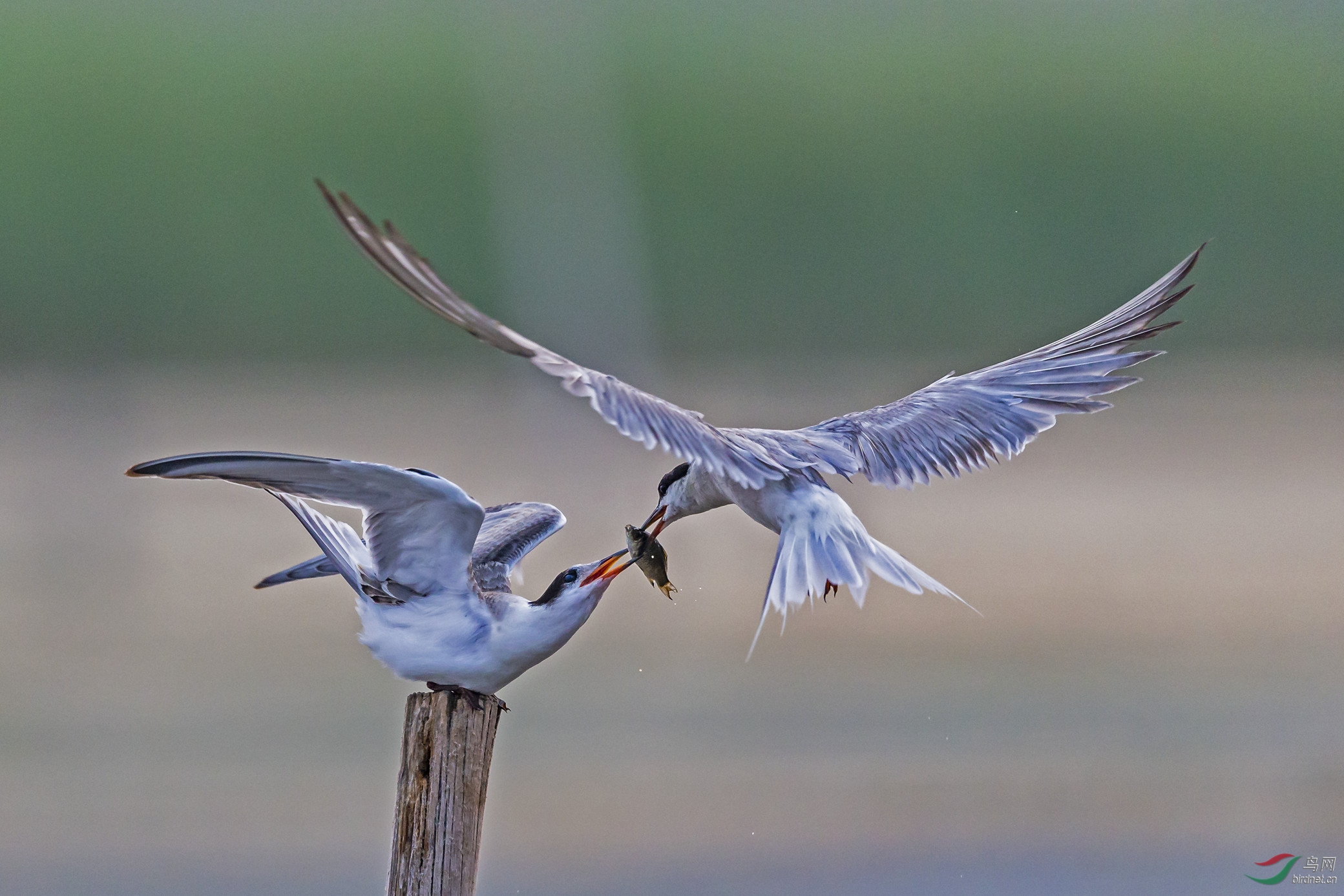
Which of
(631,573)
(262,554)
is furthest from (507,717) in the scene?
(262,554)

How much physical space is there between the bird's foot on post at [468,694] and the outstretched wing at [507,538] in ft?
1.14

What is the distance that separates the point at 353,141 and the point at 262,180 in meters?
1.28

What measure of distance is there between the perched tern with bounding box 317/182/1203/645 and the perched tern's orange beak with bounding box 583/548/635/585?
0.37 meters

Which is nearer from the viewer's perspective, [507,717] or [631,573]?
[507,717]

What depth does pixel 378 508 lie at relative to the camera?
143 inches

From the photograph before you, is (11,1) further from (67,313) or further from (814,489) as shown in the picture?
(814,489)

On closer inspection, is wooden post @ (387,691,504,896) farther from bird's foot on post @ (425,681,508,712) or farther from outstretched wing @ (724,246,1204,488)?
outstretched wing @ (724,246,1204,488)

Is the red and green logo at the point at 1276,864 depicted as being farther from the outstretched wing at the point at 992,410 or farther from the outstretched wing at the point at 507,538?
the outstretched wing at the point at 507,538

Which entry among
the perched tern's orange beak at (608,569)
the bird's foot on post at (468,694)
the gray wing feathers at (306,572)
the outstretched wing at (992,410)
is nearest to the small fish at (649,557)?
the perched tern's orange beak at (608,569)

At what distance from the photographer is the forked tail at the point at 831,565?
3863 millimetres

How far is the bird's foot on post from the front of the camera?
3.50 m

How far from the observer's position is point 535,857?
802 cm

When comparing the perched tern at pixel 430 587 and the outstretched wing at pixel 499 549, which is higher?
the outstretched wing at pixel 499 549

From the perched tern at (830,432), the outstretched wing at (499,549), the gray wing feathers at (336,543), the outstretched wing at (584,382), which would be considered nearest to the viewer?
the outstretched wing at (584,382)
